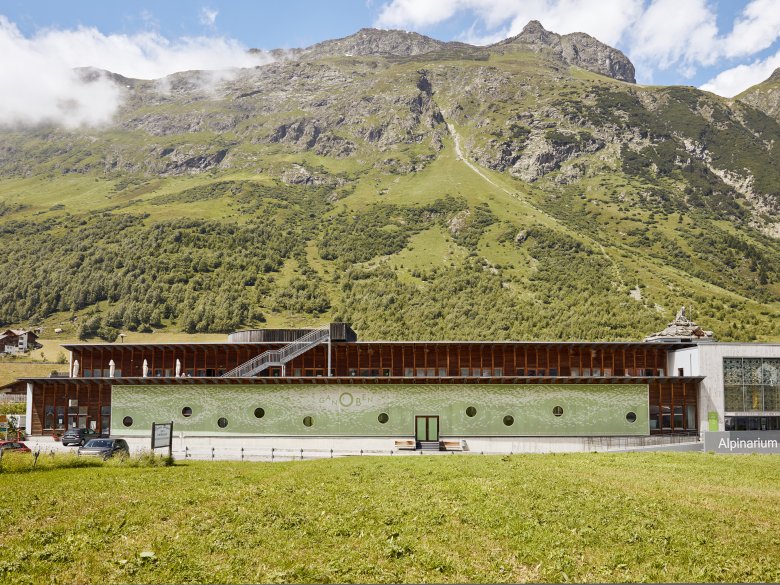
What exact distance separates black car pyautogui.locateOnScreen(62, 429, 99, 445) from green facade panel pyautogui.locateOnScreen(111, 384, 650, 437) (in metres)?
5.70

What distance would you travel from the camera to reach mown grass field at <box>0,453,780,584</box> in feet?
46.1

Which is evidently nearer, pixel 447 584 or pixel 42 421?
pixel 447 584

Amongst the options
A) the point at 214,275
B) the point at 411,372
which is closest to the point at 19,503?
the point at 411,372

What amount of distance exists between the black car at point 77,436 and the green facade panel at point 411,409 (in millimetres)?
5697

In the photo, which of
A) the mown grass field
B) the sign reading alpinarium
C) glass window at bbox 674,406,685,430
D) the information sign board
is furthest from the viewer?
glass window at bbox 674,406,685,430

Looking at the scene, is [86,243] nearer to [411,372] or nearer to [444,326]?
[444,326]

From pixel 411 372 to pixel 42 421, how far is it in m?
31.6

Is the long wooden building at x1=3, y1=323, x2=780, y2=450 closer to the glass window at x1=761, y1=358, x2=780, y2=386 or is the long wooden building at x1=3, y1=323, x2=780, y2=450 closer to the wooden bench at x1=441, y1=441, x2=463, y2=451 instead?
the glass window at x1=761, y1=358, x2=780, y2=386

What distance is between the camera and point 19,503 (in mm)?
19047

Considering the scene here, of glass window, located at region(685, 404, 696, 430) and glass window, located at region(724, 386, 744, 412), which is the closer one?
glass window, located at region(724, 386, 744, 412)

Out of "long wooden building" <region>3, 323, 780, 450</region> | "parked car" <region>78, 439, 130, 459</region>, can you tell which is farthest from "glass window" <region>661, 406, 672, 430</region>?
"parked car" <region>78, 439, 130, 459</region>

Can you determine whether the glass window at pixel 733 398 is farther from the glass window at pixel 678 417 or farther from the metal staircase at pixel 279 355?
the metal staircase at pixel 279 355

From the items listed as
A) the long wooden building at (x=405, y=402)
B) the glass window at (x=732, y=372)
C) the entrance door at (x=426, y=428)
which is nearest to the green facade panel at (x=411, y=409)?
the long wooden building at (x=405, y=402)

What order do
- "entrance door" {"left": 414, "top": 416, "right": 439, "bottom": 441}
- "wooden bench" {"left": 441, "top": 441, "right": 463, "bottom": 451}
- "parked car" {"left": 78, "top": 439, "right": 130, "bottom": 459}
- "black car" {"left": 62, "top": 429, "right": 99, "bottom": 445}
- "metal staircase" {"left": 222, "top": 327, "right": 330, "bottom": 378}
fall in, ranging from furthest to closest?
"metal staircase" {"left": 222, "top": 327, "right": 330, "bottom": 378} < "entrance door" {"left": 414, "top": 416, "right": 439, "bottom": 441} < "wooden bench" {"left": 441, "top": 441, "right": 463, "bottom": 451} < "black car" {"left": 62, "top": 429, "right": 99, "bottom": 445} < "parked car" {"left": 78, "top": 439, "right": 130, "bottom": 459}
